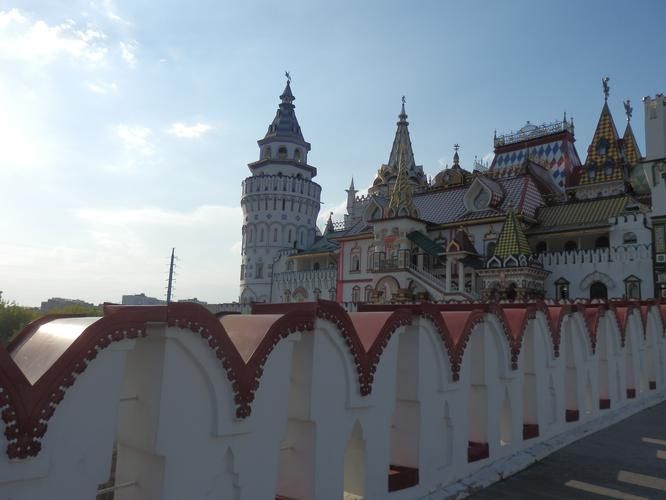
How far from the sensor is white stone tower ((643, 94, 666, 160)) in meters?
26.5

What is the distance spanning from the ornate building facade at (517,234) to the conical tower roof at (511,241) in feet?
0.20

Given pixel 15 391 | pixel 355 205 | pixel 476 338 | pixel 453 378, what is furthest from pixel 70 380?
pixel 355 205

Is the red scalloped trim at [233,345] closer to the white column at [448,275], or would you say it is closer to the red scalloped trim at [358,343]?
the red scalloped trim at [358,343]

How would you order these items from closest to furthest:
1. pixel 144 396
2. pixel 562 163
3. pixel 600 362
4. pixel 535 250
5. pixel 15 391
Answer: pixel 15 391, pixel 144 396, pixel 600 362, pixel 535 250, pixel 562 163

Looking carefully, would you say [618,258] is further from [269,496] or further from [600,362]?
[269,496]

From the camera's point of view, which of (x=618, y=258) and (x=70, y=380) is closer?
(x=70, y=380)

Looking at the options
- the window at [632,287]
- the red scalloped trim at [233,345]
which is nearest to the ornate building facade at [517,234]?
the window at [632,287]

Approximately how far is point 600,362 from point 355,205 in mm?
47493

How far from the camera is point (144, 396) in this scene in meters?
3.95

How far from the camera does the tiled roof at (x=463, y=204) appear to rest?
32562mm

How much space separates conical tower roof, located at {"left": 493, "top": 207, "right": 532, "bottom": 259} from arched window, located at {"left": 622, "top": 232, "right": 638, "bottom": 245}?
4.65 metres

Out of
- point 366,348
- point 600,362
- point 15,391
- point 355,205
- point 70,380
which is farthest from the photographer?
point 355,205

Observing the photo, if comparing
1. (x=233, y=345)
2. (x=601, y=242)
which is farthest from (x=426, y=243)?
(x=233, y=345)

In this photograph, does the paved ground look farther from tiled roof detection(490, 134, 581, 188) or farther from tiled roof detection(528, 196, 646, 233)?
tiled roof detection(490, 134, 581, 188)
